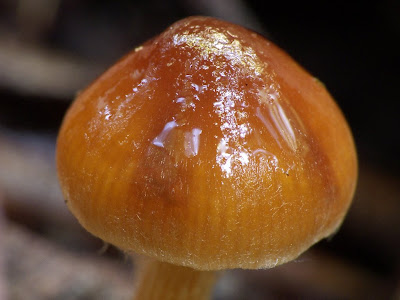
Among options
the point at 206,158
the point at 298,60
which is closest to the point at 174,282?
the point at 206,158

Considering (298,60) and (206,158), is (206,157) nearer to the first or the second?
(206,158)

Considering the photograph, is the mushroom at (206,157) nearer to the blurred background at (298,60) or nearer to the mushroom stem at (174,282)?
the mushroom stem at (174,282)

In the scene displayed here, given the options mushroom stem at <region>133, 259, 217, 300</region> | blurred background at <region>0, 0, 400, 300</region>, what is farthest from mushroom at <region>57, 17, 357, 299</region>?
blurred background at <region>0, 0, 400, 300</region>

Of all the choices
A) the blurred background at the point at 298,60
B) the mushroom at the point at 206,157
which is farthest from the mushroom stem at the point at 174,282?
the blurred background at the point at 298,60

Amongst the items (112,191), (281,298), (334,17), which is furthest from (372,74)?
(112,191)

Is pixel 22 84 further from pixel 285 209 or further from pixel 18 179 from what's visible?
pixel 285 209

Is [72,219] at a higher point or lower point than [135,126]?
lower
